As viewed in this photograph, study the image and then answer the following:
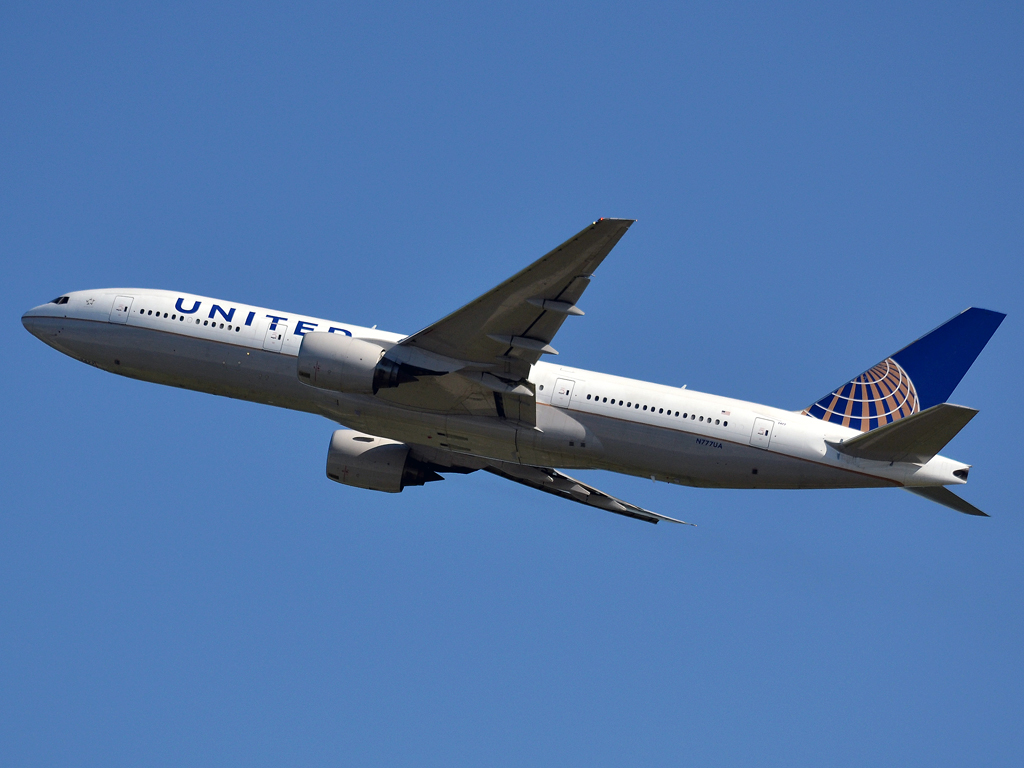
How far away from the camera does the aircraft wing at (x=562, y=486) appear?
33.9 meters

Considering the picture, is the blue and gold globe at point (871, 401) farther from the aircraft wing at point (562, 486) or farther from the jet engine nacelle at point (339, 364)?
the jet engine nacelle at point (339, 364)

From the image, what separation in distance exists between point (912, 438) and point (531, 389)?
33.3 feet

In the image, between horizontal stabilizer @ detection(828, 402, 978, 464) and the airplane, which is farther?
the airplane

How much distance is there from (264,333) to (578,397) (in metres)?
9.61

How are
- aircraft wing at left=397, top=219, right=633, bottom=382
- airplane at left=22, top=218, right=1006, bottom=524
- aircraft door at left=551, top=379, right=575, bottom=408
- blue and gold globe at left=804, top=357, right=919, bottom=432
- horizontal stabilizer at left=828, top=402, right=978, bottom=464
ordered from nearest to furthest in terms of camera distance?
1. aircraft wing at left=397, top=219, right=633, bottom=382
2. horizontal stabilizer at left=828, top=402, right=978, bottom=464
3. airplane at left=22, top=218, right=1006, bottom=524
4. aircraft door at left=551, top=379, right=575, bottom=408
5. blue and gold globe at left=804, top=357, right=919, bottom=432

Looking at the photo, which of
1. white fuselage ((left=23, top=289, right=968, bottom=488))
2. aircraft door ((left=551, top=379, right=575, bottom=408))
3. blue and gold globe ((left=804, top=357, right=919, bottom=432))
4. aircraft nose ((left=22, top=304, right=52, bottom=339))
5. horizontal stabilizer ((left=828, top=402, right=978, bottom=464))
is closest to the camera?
horizontal stabilizer ((left=828, top=402, right=978, bottom=464))

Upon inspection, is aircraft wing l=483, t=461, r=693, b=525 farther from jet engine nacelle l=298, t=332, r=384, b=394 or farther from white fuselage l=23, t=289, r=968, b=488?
jet engine nacelle l=298, t=332, r=384, b=394

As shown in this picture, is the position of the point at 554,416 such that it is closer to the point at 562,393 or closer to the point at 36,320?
the point at 562,393

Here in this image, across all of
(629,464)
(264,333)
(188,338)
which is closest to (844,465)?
(629,464)

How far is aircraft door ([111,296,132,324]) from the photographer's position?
31747 mm

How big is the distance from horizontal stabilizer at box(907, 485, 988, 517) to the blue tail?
2.95 m

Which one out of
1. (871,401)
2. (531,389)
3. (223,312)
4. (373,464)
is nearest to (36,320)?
(223,312)

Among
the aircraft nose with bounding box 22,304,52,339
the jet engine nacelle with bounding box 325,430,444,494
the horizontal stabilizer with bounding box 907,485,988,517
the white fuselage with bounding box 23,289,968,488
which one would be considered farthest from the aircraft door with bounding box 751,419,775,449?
the aircraft nose with bounding box 22,304,52,339

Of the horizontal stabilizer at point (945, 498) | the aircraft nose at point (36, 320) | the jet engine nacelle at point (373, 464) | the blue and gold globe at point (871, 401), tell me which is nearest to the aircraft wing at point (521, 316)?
the jet engine nacelle at point (373, 464)
